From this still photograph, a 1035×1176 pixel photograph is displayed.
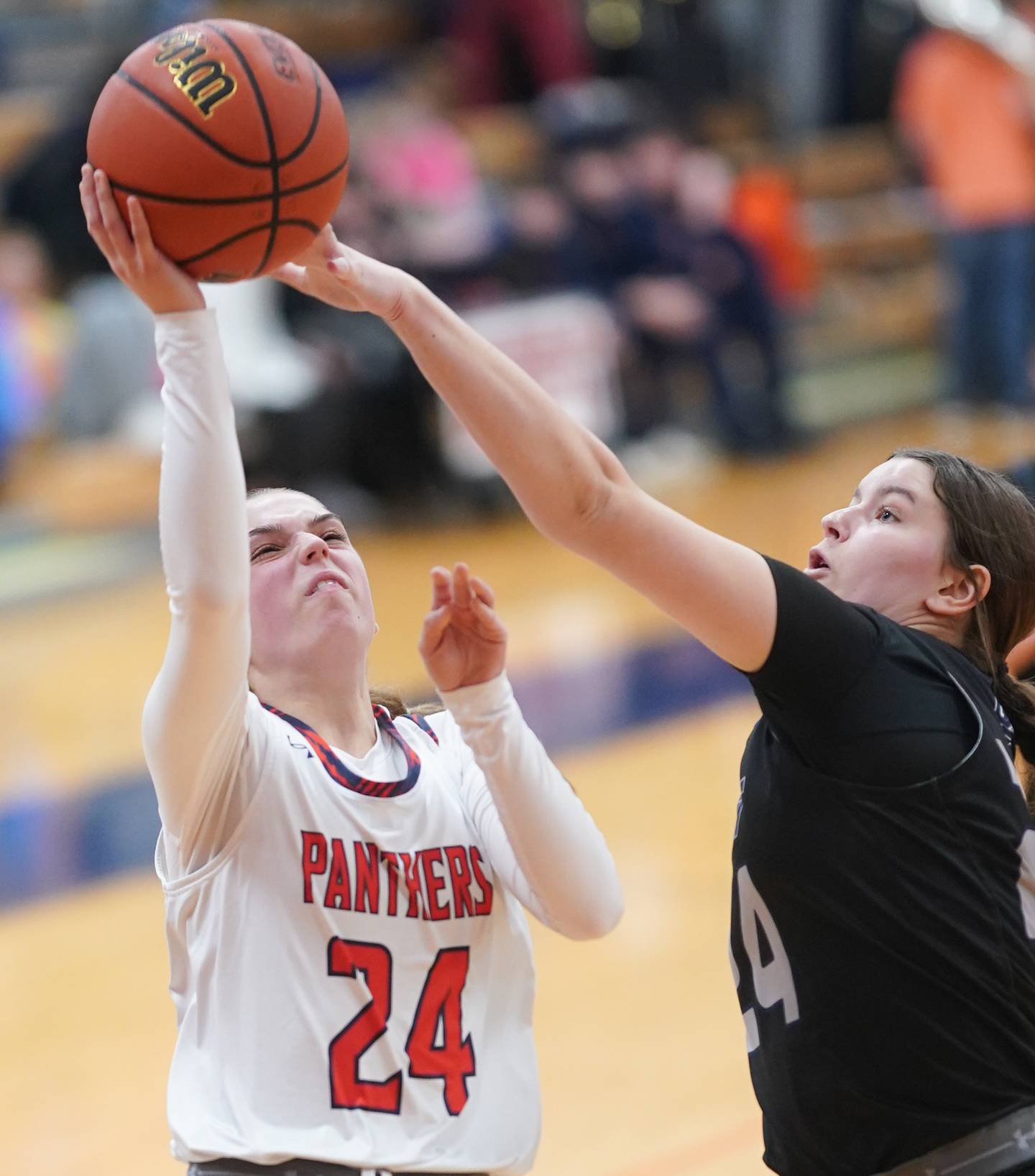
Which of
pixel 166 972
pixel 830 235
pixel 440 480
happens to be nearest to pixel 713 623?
pixel 166 972

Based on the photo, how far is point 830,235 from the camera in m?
14.1

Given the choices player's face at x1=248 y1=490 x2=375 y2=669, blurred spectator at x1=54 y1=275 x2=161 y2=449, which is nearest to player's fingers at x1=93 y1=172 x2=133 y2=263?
player's face at x1=248 y1=490 x2=375 y2=669

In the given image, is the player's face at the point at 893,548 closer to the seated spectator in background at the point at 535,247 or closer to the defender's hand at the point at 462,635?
the defender's hand at the point at 462,635

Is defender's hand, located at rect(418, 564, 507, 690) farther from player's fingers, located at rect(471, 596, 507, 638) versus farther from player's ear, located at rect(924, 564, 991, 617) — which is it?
player's ear, located at rect(924, 564, 991, 617)

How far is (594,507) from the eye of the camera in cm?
229

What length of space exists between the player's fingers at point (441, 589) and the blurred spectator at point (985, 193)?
9.39 meters

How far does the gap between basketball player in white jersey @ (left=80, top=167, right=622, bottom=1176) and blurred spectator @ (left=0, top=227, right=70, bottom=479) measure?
25.0 feet

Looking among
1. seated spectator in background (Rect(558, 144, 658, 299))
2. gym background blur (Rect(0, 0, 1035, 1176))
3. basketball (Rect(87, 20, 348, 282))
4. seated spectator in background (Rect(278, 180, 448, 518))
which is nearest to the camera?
basketball (Rect(87, 20, 348, 282))

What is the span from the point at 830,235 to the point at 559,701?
783 cm

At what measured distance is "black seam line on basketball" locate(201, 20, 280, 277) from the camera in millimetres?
2459

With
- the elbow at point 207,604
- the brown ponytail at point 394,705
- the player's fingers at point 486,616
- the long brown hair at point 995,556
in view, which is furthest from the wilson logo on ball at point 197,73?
the long brown hair at point 995,556

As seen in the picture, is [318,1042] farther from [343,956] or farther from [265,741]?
[265,741]

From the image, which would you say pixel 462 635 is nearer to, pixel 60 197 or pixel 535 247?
pixel 535 247

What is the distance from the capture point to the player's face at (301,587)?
271cm
